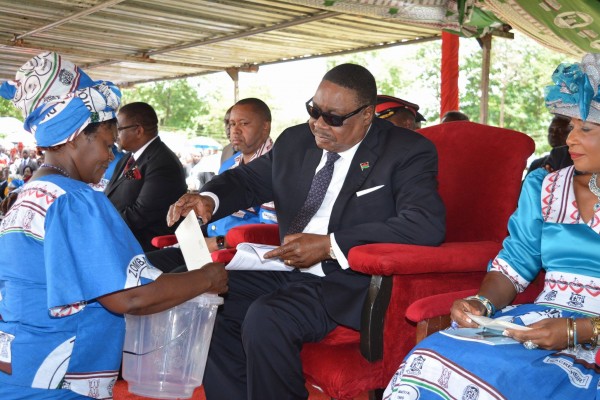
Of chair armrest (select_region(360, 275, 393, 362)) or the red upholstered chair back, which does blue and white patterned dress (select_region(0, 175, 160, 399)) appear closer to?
chair armrest (select_region(360, 275, 393, 362))

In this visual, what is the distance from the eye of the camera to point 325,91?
2947 mm

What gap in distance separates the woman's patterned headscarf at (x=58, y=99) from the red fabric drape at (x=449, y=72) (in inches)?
207

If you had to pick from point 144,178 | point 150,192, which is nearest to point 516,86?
point 144,178

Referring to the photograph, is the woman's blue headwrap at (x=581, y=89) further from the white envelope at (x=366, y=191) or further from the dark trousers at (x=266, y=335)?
the dark trousers at (x=266, y=335)

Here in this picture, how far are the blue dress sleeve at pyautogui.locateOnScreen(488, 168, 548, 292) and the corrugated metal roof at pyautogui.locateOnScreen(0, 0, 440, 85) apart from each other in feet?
16.1

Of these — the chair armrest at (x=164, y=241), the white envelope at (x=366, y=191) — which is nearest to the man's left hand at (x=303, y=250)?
the white envelope at (x=366, y=191)

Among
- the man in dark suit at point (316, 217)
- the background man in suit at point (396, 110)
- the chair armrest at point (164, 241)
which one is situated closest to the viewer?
the man in dark suit at point (316, 217)

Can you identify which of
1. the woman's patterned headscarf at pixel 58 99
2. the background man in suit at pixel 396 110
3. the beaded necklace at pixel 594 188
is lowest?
the beaded necklace at pixel 594 188

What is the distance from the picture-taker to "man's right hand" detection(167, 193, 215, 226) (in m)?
2.82

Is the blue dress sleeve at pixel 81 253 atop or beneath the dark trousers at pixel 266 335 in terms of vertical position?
atop

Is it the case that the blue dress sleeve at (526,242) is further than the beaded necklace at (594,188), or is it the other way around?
the blue dress sleeve at (526,242)

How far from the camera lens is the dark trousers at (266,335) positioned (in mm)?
2562

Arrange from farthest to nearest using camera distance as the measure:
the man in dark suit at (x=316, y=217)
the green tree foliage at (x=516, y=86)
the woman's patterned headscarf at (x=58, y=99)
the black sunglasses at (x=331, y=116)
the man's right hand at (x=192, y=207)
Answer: the green tree foliage at (x=516, y=86)
the black sunglasses at (x=331, y=116)
the man's right hand at (x=192, y=207)
the man in dark suit at (x=316, y=217)
the woman's patterned headscarf at (x=58, y=99)

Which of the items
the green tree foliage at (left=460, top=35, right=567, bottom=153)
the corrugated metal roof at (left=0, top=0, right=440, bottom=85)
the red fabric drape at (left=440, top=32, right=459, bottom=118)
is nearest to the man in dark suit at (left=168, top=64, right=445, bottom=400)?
the red fabric drape at (left=440, top=32, right=459, bottom=118)
